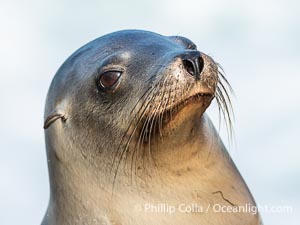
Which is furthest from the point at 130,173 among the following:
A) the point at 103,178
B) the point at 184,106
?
the point at 184,106

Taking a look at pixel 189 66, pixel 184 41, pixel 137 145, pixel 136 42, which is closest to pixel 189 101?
pixel 189 66

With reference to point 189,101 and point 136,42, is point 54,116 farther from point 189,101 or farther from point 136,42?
point 189,101

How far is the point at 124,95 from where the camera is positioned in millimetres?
11984

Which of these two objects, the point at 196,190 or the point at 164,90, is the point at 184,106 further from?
the point at 196,190

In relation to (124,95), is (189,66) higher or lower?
higher

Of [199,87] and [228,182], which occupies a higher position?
[199,87]

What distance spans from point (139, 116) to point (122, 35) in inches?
51.5

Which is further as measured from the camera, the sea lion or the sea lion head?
the sea lion

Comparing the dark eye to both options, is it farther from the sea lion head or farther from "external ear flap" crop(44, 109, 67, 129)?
"external ear flap" crop(44, 109, 67, 129)

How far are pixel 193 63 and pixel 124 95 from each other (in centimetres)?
96

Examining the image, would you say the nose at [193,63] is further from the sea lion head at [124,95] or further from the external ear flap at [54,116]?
the external ear flap at [54,116]

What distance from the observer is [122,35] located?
12672 mm

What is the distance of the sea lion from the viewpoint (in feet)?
38.3

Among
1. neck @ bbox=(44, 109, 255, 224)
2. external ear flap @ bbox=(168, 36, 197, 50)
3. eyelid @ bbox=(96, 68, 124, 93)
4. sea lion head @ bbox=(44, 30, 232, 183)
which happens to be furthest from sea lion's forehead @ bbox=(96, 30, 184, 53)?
neck @ bbox=(44, 109, 255, 224)
